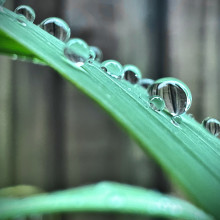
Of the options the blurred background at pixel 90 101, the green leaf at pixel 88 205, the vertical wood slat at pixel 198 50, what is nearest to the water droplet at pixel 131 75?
the green leaf at pixel 88 205

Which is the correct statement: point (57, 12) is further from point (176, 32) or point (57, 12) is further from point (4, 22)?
point (4, 22)

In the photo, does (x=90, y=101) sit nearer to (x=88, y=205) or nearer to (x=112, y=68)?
(x=112, y=68)

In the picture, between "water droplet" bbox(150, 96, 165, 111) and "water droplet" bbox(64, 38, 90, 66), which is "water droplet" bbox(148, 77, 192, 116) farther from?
"water droplet" bbox(64, 38, 90, 66)

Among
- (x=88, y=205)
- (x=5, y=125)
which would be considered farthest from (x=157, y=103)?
(x=5, y=125)

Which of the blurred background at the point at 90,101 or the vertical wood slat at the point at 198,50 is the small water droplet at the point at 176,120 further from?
the vertical wood slat at the point at 198,50

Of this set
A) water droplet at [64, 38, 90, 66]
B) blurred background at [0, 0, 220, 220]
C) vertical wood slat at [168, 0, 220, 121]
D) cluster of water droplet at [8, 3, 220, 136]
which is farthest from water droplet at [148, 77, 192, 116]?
vertical wood slat at [168, 0, 220, 121]
